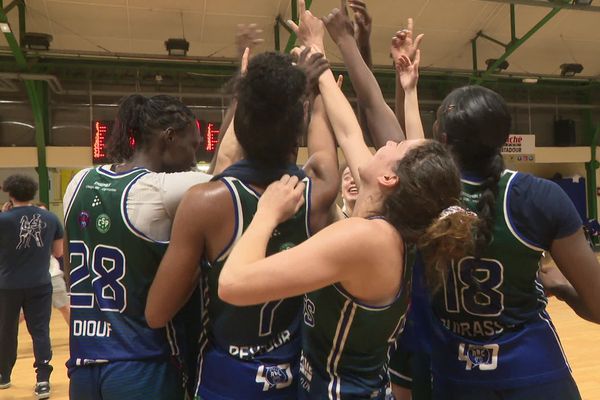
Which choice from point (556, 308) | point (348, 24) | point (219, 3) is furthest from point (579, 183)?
point (348, 24)

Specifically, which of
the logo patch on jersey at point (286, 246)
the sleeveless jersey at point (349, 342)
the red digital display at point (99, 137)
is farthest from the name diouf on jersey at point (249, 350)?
the red digital display at point (99, 137)

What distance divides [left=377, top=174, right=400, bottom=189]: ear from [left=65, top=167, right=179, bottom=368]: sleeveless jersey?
67 centimetres

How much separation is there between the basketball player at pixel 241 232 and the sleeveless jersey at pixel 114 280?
148 millimetres

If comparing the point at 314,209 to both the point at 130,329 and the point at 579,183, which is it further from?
the point at 579,183

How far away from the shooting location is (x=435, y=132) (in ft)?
5.60

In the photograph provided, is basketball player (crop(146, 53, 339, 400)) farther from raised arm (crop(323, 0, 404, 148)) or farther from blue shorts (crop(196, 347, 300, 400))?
raised arm (crop(323, 0, 404, 148))

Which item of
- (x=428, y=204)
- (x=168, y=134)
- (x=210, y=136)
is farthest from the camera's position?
(x=210, y=136)

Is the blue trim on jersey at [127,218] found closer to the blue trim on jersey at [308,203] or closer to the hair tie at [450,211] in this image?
the blue trim on jersey at [308,203]

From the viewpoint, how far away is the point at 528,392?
1.53 m

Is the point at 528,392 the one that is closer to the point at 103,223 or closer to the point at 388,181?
the point at 388,181

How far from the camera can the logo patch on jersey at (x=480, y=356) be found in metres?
1.57

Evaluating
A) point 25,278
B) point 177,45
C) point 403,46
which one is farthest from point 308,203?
point 177,45

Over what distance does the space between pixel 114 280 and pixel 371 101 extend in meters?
1.00

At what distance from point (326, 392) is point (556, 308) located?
252 inches
